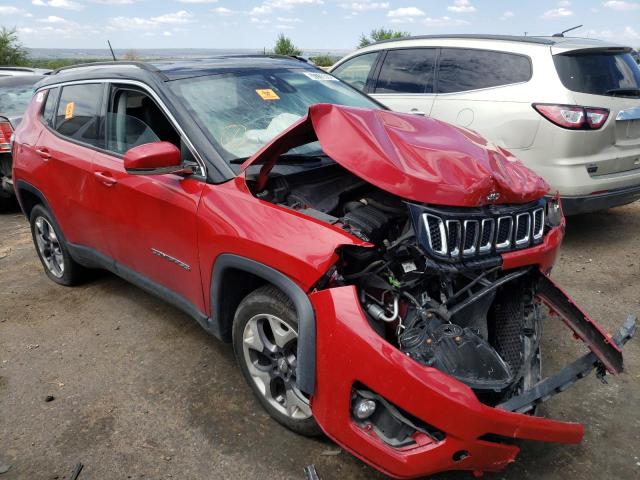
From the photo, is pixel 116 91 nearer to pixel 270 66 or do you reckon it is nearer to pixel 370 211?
pixel 270 66

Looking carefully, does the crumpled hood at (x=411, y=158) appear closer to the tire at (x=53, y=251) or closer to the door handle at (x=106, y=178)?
the door handle at (x=106, y=178)

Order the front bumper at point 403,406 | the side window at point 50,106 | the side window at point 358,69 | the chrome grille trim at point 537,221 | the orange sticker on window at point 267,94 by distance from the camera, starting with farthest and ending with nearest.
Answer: the side window at point 358,69
the side window at point 50,106
the orange sticker on window at point 267,94
the chrome grille trim at point 537,221
the front bumper at point 403,406

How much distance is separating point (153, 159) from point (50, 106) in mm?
2092

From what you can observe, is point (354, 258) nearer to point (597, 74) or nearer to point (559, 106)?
point (559, 106)

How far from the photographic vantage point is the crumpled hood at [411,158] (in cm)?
224

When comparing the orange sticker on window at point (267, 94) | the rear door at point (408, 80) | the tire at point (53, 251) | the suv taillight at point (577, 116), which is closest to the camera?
the orange sticker on window at point (267, 94)

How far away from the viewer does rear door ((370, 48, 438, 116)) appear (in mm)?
5613

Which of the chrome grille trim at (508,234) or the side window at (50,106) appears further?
the side window at (50,106)

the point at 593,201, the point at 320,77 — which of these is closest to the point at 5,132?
the point at 320,77

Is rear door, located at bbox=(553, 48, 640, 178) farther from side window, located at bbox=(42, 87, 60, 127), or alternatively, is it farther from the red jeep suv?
side window, located at bbox=(42, 87, 60, 127)

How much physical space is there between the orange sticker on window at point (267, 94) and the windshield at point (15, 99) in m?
5.26

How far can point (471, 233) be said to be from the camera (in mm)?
2209

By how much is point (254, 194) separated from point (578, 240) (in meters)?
3.80

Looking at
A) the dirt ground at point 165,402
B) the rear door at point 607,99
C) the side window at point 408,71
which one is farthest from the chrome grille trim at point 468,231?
the side window at point 408,71
